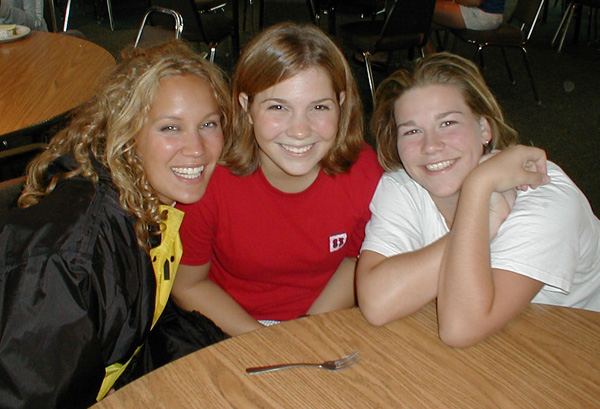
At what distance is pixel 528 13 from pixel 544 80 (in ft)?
3.31

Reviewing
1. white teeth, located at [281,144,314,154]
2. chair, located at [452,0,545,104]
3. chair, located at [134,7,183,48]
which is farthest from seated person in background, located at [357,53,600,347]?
chair, located at [452,0,545,104]

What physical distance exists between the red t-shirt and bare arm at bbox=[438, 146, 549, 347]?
1.40ft

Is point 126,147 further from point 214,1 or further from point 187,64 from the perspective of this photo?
point 214,1

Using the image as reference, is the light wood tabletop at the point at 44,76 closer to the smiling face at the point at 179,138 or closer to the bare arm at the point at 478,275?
the smiling face at the point at 179,138

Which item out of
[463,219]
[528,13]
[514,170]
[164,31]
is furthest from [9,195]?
[528,13]

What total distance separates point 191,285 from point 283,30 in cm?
70

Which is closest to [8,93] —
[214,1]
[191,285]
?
[191,285]

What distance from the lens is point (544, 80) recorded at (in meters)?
4.64

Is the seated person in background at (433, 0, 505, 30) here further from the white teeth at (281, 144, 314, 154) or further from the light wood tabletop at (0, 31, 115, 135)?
the white teeth at (281, 144, 314, 154)

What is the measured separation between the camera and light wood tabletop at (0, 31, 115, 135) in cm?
167

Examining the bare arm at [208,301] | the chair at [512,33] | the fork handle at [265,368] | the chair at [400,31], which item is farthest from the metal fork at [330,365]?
the chair at [512,33]

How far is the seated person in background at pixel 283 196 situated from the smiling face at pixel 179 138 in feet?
0.35

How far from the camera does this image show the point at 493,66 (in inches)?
192

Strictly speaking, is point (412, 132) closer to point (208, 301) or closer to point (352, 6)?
point (208, 301)
